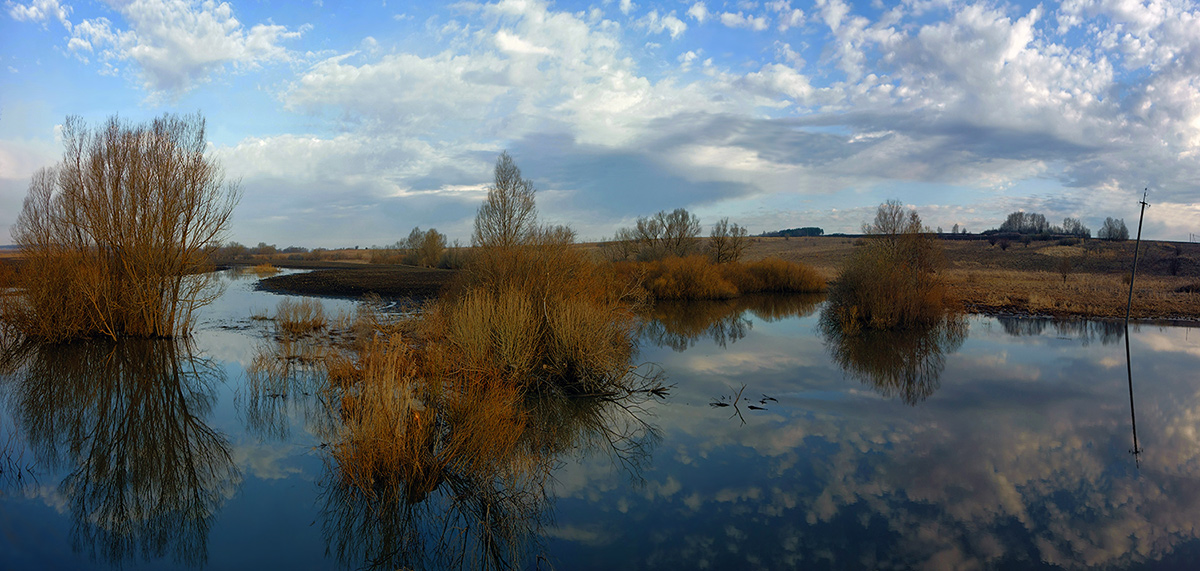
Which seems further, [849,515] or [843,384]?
[843,384]

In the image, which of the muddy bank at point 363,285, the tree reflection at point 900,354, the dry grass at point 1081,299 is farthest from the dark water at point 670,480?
the muddy bank at point 363,285

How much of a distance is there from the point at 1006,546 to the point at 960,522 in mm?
430

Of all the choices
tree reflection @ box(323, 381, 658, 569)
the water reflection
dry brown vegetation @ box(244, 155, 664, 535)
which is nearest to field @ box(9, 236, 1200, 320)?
the water reflection

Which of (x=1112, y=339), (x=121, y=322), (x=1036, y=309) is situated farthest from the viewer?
(x=1036, y=309)

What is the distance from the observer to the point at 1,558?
4520 mm

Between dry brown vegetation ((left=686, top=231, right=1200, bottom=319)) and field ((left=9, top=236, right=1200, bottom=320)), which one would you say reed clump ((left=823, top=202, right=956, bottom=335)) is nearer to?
dry brown vegetation ((left=686, top=231, right=1200, bottom=319))

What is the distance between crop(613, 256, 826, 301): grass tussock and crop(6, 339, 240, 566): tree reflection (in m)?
18.3

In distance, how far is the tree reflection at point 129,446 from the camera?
4.93 meters

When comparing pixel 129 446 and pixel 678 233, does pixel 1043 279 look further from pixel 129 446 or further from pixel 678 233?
pixel 129 446

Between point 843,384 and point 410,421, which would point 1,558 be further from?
point 843,384

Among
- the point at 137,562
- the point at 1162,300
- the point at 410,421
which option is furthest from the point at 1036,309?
the point at 137,562

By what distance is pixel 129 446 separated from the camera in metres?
7.16

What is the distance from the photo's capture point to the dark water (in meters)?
4.72

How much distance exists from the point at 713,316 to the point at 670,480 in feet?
53.9
